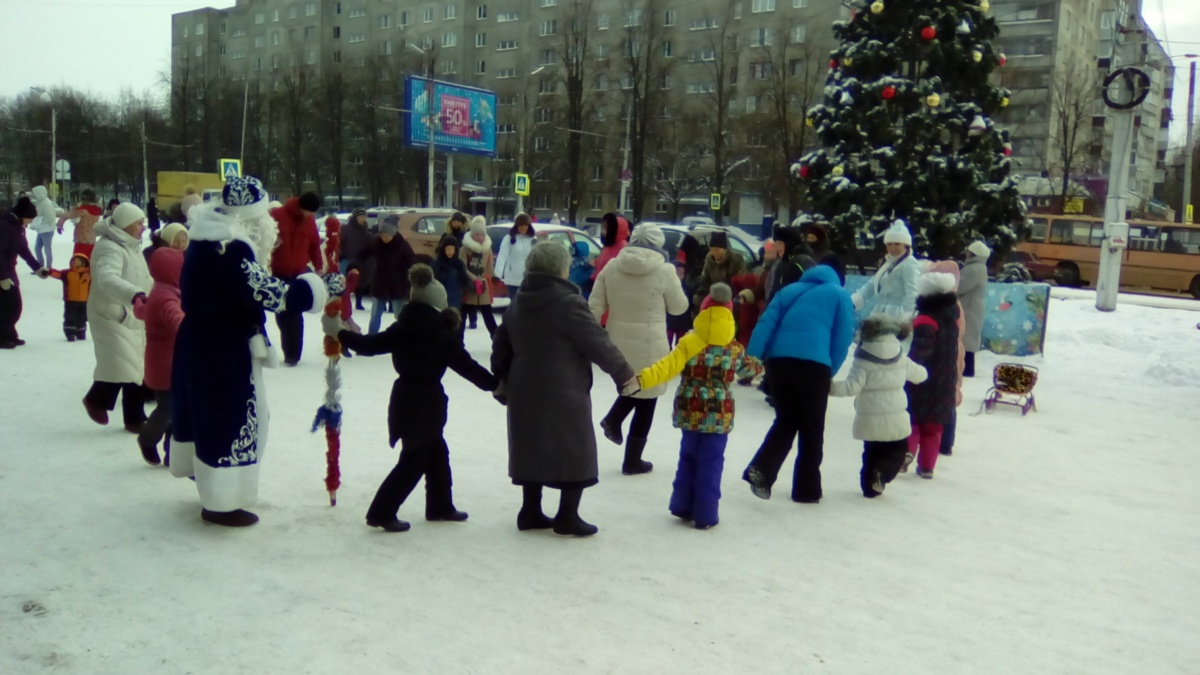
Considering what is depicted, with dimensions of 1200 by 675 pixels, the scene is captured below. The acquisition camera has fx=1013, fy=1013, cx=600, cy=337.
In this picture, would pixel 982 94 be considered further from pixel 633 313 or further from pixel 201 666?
pixel 201 666

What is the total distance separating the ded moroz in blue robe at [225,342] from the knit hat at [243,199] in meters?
0.06

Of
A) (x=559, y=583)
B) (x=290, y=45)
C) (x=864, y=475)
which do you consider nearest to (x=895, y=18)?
(x=864, y=475)

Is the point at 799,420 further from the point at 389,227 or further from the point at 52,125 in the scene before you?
the point at 52,125

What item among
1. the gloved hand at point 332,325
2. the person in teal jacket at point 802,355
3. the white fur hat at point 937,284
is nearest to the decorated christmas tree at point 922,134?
the white fur hat at point 937,284

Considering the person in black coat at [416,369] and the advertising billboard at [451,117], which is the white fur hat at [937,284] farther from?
the advertising billboard at [451,117]

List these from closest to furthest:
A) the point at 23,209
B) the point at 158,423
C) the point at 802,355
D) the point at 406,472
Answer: the point at 406,472, the point at 802,355, the point at 158,423, the point at 23,209

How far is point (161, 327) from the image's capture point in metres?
6.15

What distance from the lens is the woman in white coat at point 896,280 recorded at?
8.24m

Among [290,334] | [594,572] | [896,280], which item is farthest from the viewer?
[290,334]

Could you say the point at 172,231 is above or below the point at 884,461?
above

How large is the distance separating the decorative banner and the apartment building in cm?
3080

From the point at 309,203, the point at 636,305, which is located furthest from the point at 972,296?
the point at 309,203

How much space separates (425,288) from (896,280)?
469 cm

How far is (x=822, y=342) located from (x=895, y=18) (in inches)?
448
